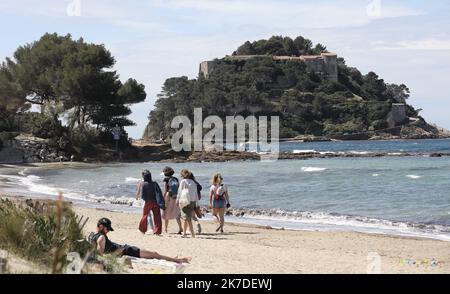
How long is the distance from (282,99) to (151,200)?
122 m

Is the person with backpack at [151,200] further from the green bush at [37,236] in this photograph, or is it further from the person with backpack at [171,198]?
the green bush at [37,236]

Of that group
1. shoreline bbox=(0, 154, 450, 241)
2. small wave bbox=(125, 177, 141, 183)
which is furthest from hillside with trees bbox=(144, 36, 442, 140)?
shoreline bbox=(0, 154, 450, 241)

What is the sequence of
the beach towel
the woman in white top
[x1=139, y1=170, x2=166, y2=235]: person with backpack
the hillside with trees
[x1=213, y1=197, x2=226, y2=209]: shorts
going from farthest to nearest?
the hillside with trees, [x1=213, y1=197, x2=226, y2=209]: shorts, [x1=139, y1=170, x2=166, y2=235]: person with backpack, the woman in white top, the beach towel

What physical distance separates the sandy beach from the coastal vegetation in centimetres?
3950

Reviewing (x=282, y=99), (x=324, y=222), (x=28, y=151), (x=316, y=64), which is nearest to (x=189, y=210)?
(x=324, y=222)

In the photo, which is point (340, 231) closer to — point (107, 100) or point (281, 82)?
point (107, 100)

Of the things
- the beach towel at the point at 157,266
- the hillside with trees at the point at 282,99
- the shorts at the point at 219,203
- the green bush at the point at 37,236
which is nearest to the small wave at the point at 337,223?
the shorts at the point at 219,203

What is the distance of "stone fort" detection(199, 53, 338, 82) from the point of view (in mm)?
149125

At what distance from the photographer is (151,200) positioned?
1345cm

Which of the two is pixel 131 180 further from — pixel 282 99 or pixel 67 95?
pixel 282 99

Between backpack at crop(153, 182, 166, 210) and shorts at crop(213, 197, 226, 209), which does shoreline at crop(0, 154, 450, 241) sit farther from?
backpack at crop(153, 182, 166, 210)
